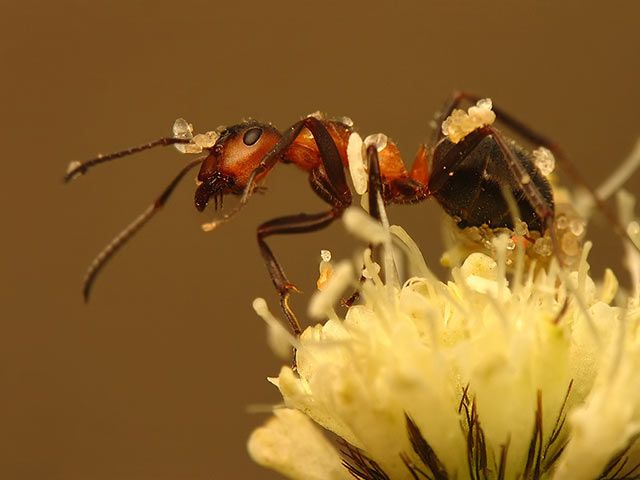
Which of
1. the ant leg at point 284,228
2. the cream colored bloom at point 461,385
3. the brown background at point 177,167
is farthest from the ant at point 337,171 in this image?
the brown background at point 177,167

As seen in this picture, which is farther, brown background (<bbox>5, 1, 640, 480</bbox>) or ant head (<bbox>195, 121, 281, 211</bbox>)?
brown background (<bbox>5, 1, 640, 480</bbox>)

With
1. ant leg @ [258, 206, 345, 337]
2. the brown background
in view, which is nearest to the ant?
ant leg @ [258, 206, 345, 337]

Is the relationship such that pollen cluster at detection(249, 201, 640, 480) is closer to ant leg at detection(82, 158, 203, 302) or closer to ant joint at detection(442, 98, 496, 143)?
ant joint at detection(442, 98, 496, 143)

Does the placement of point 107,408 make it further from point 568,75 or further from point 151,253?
point 568,75

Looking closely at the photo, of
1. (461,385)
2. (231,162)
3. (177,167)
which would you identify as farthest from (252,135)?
(177,167)

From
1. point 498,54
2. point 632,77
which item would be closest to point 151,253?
point 498,54

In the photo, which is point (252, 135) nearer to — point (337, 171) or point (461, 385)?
point (337, 171)
